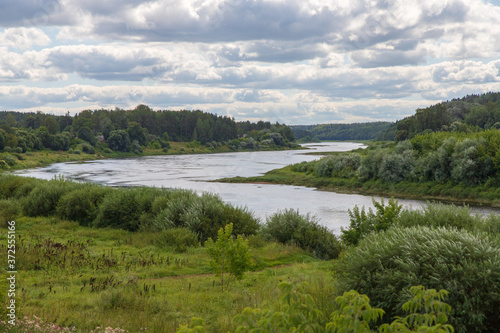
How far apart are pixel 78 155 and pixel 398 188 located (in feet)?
298

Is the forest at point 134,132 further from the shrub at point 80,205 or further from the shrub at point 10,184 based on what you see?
the shrub at point 80,205

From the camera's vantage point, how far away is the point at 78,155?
112m

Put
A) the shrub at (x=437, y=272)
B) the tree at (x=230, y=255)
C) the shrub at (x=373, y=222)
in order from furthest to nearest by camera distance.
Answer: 1. the shrub at (x=373, y=222)
2. the tree at (x=230, y=255)
3. the shrub at (x=437, y=272)

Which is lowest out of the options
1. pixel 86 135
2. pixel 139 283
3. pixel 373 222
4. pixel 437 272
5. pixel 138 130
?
pixel 139 283

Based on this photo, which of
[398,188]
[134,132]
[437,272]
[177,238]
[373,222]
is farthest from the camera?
[134,132]

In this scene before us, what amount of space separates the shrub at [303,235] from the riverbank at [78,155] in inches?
2494

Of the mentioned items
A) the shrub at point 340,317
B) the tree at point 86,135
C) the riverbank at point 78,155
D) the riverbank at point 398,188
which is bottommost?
the riverbank at point 398,188

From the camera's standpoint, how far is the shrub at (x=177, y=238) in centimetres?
1744

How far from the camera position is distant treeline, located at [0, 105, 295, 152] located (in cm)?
13450

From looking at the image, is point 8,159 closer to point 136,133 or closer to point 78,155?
point 78,155

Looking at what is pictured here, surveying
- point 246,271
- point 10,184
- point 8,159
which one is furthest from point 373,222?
point 8,159

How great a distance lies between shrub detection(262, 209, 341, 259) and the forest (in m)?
102

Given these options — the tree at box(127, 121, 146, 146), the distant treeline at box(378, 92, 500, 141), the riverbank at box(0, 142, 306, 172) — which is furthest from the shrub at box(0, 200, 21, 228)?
the tree at box(127, 121, 146, 146)

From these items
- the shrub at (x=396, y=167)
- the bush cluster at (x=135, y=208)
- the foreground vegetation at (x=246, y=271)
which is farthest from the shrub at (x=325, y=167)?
the foreground vegetation at (x=246, y=271)
